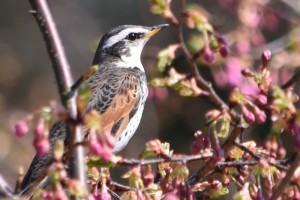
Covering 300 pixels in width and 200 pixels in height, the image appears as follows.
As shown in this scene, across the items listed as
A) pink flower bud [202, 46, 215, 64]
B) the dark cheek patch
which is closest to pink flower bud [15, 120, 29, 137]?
pink flower bud [202, 46, 215, 64]

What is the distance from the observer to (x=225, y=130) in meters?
2.98

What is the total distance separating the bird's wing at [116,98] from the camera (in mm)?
5820

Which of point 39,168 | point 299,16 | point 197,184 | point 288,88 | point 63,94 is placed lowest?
point 299,16

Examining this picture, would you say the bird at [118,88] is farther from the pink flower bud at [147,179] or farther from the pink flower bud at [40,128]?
the pink flower bud at [40,128]

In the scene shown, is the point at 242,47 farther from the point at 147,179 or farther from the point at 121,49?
the point at 147,179

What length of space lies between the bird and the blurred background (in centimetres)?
24

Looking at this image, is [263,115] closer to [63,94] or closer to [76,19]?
[63,94]

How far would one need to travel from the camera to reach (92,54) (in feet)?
45.0

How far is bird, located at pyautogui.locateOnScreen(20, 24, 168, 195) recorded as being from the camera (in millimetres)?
5635

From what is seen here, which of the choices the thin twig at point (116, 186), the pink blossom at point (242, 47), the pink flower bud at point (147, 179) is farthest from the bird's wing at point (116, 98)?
the pink flower bud at point (147, 179)

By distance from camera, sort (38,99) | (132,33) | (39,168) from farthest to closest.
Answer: (38,99), (132,33), (39,168)

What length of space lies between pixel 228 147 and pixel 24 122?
87 cm

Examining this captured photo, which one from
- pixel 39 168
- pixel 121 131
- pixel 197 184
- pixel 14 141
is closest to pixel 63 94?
pixel 197 184

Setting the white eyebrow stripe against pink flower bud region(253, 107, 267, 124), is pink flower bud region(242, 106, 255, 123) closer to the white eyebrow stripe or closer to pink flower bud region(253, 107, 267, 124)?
pink flower bud region(253, 107, 267, 124)
